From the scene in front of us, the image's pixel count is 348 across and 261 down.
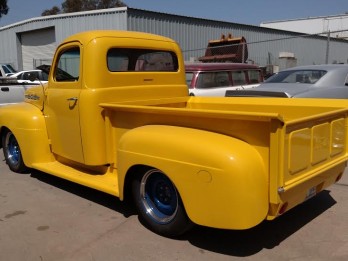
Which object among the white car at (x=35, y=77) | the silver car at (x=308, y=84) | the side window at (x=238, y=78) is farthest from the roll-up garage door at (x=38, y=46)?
the silver car at (x=308, y=84)

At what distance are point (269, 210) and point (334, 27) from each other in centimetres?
5300

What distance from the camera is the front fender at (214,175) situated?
314 cm

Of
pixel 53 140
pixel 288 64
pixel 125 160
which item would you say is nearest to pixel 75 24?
pixel 288 64

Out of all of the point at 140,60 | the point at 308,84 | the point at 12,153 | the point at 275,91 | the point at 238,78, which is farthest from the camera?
the point at 238,78

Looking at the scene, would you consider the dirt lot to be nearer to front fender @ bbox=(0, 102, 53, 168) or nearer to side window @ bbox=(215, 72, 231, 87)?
front fender @ bbox=(0, 102, 53, 168)

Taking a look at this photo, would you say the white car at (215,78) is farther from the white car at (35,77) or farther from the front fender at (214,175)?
the front fender at (214,175)

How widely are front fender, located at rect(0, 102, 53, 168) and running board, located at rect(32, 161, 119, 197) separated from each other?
5.3 inches

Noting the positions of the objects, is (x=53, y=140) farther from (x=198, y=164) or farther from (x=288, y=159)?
(x=288, y=159)

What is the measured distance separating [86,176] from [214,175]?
2130 millimetres

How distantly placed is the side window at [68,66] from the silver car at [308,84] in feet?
10.7

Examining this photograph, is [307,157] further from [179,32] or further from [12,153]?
[179,32]

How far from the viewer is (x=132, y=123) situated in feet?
14.0

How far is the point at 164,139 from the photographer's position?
362 cm

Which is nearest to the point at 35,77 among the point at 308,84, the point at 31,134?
the point at 31,134
